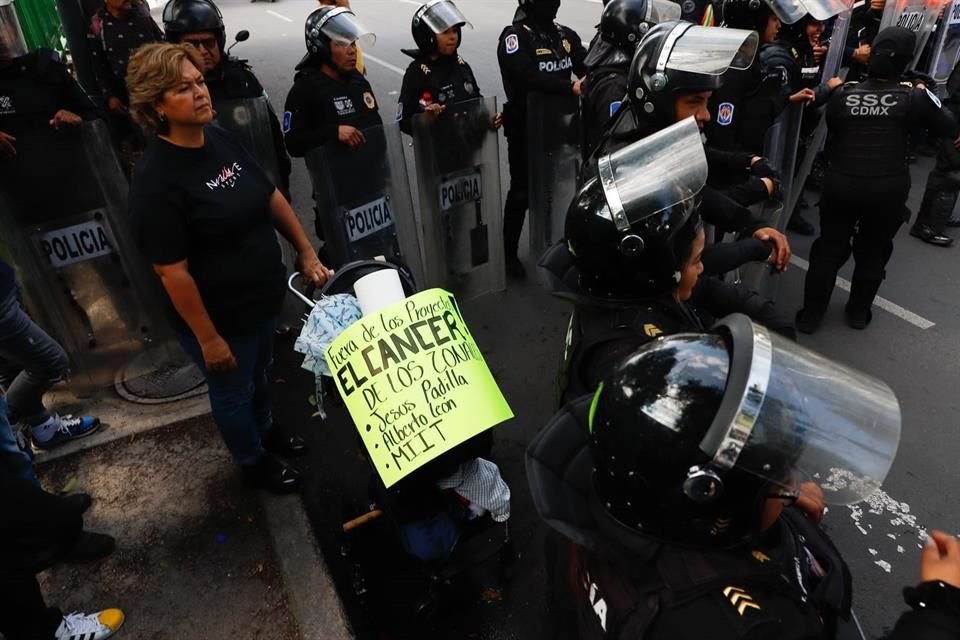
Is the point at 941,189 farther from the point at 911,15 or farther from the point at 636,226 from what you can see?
the point at 636,226

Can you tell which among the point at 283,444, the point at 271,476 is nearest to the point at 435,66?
the point at 283,444

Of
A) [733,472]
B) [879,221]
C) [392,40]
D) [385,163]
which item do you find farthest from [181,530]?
[392,40]

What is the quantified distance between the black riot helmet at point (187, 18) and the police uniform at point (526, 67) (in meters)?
1.90

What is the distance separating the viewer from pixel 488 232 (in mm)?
4680

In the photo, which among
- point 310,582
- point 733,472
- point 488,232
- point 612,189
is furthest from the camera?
point 488,232

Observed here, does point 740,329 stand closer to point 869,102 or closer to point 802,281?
point 869,102

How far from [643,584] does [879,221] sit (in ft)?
12.5

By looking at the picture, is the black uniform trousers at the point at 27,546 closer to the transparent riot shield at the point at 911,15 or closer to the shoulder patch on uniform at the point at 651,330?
the shoulder patch on uniform at the point at 651,330

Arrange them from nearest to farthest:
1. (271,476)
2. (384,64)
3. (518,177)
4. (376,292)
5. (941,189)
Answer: (376,292)
(271,476)
(518,177)
(941,189)
(384,64)

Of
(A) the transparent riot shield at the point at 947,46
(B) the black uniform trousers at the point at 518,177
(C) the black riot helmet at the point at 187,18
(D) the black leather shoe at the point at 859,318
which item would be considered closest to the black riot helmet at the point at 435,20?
(B) the black uniform trousers at the point at 518,177

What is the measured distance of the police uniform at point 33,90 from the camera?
4.12 m

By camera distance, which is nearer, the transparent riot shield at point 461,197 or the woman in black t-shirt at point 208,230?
the woman in black t-shirt at point 208,230

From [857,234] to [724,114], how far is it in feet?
4.19

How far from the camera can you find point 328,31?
396 centimetres
